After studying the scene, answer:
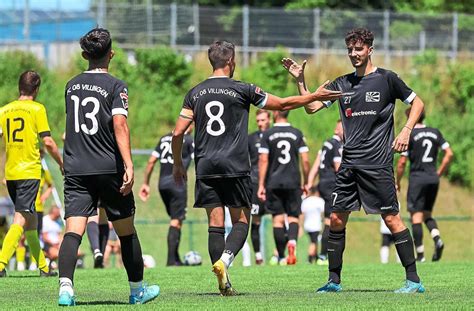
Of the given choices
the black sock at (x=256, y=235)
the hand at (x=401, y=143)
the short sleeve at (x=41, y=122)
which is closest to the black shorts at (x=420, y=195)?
the black sock at (x=256, y=235)

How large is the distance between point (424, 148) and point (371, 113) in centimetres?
885

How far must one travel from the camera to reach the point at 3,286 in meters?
12.3

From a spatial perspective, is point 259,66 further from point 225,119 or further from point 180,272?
point 225,119

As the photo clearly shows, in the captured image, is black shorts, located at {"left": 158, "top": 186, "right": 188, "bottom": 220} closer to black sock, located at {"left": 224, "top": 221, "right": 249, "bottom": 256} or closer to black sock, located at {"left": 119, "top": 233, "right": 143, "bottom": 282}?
black sock, located at {"left": 224, "top": 221, "right": 249, "bottom": 256}

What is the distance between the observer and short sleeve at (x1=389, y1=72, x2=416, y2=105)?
429 inches

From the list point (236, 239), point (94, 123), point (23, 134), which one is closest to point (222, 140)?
Result: point (236, 239)

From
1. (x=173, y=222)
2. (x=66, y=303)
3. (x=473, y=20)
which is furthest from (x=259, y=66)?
(x=66, y=303)

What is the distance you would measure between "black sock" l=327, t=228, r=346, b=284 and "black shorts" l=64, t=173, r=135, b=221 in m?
2.37

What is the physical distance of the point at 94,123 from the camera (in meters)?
9.52

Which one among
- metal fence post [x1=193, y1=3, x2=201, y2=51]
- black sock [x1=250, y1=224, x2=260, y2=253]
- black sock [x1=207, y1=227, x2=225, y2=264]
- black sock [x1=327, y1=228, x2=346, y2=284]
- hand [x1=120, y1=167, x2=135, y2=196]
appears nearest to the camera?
hand [x1=120, y1=167, x2=135, y2=196]

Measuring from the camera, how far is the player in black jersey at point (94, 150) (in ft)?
31.0

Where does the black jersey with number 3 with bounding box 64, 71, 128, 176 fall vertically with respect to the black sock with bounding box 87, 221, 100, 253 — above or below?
above

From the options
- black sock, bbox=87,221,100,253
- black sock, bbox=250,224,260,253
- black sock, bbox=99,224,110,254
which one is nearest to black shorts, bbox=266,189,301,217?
black sock, bbox=250,224,260,253

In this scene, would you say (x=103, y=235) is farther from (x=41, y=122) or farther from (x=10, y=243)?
(x=41, y=122)
